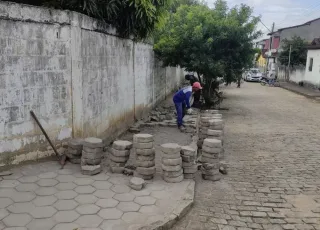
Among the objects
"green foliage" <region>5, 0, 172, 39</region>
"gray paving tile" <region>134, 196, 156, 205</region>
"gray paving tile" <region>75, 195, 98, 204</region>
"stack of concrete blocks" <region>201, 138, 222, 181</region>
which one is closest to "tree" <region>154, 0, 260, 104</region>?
"green foliage" <region>5, 0, 172, 39</region>

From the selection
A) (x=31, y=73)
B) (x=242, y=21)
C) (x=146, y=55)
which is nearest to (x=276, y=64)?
(x=242, y=21)

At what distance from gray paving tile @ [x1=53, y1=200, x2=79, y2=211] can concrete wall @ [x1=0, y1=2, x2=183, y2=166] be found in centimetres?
139

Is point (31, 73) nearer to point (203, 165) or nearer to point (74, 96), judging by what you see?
point (74, 96)

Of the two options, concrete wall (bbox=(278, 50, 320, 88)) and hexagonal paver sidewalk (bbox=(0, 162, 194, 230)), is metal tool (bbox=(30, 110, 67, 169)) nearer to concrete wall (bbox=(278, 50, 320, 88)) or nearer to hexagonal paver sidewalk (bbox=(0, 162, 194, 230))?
hexagonal paver sidewalk (bbox=(0, 162, 194, 230))

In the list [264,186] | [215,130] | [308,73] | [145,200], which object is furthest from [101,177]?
[308,73]

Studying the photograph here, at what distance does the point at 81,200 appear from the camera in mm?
4359

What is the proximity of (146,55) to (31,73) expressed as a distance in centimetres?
634

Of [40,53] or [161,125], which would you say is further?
[161,125]

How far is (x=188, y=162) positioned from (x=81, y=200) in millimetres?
1821

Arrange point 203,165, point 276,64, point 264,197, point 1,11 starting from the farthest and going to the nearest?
point 276,64, point 203,165, point 264,197, point 1,11

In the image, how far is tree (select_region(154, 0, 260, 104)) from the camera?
12430 millimetres

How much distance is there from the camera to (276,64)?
40875 millimetres

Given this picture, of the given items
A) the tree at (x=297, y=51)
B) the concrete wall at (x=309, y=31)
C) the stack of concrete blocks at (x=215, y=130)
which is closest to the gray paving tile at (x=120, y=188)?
the stack of concrete blocks at (x=215, y=130)

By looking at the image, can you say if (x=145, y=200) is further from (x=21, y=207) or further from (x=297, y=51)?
(x=297, y=51)
